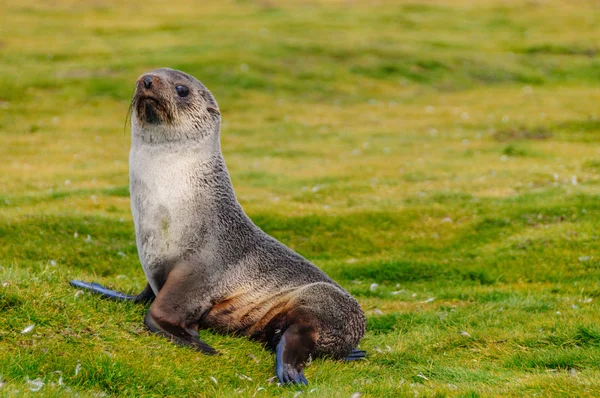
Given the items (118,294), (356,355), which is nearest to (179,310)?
(118,294)

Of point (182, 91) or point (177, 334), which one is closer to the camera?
point (177, 334)

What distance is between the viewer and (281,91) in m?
38.8

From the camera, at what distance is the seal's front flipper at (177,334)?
27.4 ft

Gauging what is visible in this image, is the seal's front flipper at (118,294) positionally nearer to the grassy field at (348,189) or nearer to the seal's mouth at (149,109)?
the grassy field at (348,189)

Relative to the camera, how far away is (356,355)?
955 cm

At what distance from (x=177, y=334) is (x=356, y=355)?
2441mm

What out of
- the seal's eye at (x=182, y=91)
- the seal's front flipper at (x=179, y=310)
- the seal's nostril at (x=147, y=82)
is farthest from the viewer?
the seal's eye at (x=182, y=91)

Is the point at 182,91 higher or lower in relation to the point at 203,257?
higher

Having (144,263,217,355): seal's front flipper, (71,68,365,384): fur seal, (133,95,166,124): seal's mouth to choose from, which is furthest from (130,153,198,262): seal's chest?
(133,95,166,124): seal's mouth

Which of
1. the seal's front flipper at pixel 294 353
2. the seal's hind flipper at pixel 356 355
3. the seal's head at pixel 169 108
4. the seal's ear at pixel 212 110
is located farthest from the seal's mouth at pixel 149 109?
the seal's hind flipper at pixel 356 355

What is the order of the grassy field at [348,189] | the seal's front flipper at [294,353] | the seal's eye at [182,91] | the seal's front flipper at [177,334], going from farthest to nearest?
the seal's eye at [182,91] < the seal's front flipper at [177,334] < the grassy field at [348,189] < the seal's front flipper at [294,353]

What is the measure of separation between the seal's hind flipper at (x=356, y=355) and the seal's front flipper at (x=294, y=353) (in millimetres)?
878

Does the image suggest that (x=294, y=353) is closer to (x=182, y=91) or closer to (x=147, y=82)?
(x=182, y=91)

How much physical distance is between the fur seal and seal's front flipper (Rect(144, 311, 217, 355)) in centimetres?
2
